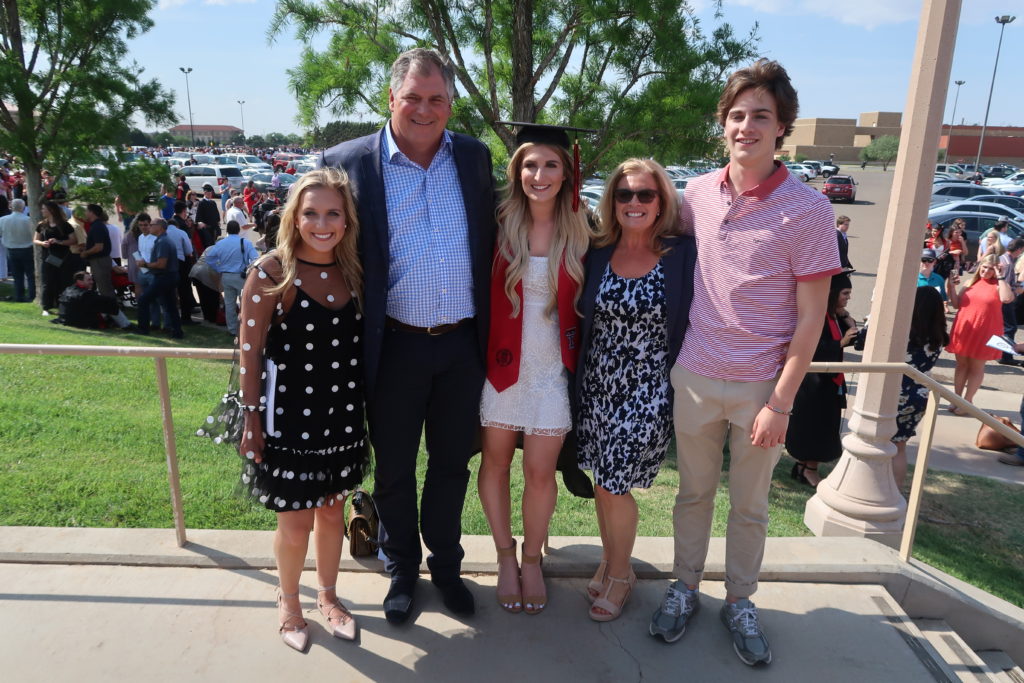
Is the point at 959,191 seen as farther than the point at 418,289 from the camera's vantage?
Yes

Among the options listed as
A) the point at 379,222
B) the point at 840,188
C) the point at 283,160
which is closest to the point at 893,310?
the point at 379,222

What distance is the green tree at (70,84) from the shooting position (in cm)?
940

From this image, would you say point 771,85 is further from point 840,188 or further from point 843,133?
point 843,133

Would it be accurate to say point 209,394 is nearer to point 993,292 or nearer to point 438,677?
point 438,677

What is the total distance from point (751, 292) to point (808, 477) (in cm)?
378

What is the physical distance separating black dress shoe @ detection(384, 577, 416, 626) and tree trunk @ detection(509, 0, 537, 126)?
13.6 feet

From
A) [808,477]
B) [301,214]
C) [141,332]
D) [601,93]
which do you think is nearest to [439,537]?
[301,214]

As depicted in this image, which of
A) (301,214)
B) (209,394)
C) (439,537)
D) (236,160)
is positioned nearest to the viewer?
(301,214)

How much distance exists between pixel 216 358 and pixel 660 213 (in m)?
1.83

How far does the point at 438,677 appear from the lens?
2.47 meters

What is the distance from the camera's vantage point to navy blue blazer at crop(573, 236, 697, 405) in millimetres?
2625

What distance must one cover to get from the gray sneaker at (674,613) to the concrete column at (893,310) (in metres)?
1.35

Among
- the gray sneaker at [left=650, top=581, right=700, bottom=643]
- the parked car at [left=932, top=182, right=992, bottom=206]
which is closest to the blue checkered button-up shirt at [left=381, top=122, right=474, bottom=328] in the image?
the gray sneaker at [left=650, top=581, right=700, bottom=643]

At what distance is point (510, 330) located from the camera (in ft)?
8.88
